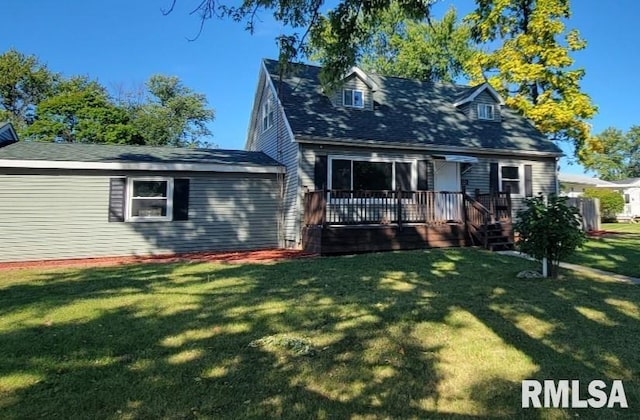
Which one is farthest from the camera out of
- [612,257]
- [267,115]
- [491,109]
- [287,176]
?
[491,109]

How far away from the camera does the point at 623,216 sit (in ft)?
99.2

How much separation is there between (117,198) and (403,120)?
9.64 metres

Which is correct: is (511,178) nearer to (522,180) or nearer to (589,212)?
(522,180)

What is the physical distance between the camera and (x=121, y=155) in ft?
41.3

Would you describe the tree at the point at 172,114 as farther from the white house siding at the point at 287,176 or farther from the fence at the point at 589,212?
the fence at the point at 589,212

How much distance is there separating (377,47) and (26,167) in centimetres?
2455

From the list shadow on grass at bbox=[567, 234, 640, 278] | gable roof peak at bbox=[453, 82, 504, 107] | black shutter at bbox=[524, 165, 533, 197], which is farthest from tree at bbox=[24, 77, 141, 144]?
shadow on grass at bbox=[567, 234, 640, 278]

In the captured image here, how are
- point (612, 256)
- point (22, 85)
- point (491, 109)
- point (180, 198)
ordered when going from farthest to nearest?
point (22, 85) → point (491, 109) → point (180, 198) → point (612, 256)

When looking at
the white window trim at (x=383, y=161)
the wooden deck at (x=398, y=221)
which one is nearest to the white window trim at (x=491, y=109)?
the white window trim at (x=383, y=161)

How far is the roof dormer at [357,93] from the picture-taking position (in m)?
14.7

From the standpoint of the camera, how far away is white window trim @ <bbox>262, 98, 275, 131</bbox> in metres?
15.4

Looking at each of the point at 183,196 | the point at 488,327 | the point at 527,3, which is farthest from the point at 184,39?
the point at 527,3

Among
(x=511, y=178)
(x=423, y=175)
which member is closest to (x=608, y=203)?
(x=511, y=178)

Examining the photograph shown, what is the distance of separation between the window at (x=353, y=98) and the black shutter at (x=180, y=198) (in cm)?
622
